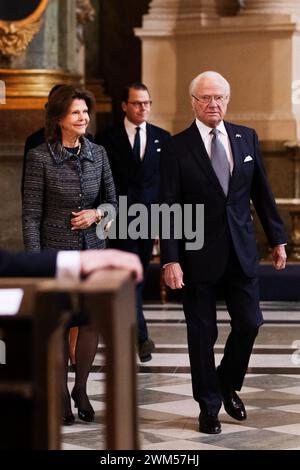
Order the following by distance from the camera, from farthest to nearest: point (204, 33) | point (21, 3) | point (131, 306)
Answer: point (204, 33) → point (21, 3) → point (131, 306)

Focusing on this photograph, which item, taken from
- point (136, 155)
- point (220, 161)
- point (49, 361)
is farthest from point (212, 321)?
point (49, 361)

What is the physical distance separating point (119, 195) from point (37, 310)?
6.15 meters

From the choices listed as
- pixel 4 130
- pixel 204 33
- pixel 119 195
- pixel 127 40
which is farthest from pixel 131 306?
pixel 127 40

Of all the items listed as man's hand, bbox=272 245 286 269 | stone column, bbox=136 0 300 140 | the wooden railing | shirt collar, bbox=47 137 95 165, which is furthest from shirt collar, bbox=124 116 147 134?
the wooden railing

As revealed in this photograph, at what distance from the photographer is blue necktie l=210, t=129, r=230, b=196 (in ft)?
22.5

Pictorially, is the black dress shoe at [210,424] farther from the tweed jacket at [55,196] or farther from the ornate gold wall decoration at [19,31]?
the ornate gold wall decoration at [19,31]

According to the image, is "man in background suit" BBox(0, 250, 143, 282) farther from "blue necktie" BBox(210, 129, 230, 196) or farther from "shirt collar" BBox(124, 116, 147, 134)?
"shirt collar" BBox(124, 116, 147, 134)

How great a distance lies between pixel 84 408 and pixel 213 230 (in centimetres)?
114

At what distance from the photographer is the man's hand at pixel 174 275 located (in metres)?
6.61

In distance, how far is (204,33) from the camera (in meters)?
14.9

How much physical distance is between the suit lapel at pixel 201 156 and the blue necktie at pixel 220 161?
0.04m

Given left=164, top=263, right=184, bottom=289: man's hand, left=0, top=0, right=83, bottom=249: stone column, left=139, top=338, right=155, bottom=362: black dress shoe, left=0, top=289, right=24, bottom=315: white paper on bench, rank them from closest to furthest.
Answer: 1. left=0, top=289, right=24, bottom=315: white paper on bench
2. left=164, top=263, right=184, bottom=289: man's hand
3. left=139, top=338, right=155, bottom=362: black dress shoe
4. left=0, top=0, right=83, bottom=249: stone column

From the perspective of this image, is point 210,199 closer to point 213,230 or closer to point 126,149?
point 213,230
